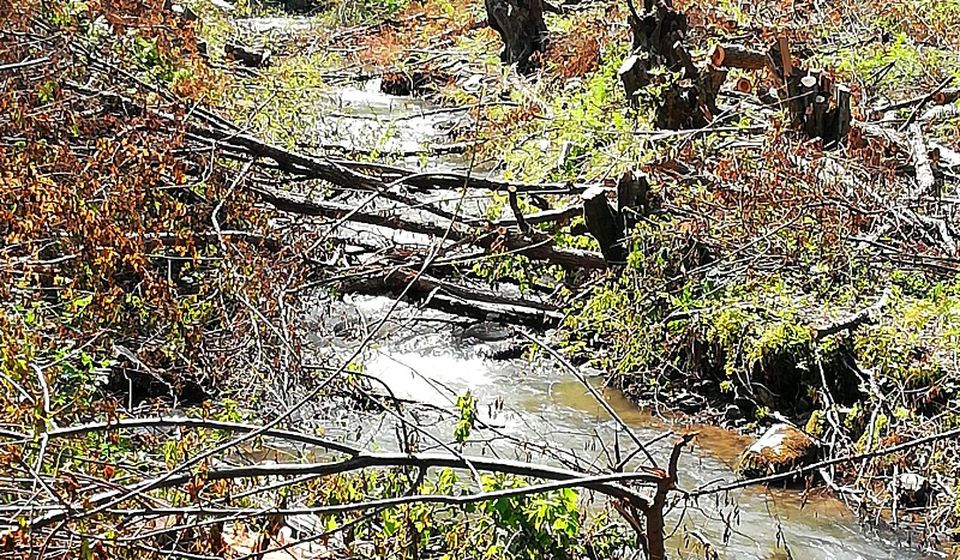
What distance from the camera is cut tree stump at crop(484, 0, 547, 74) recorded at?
12703mm

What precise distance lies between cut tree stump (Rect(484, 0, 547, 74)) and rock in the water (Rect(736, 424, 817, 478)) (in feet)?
25.9

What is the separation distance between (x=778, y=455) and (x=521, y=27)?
8.40 m

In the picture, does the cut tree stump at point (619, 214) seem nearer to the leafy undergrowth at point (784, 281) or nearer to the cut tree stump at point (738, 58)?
the leafy undergrowth at point (784, 281)

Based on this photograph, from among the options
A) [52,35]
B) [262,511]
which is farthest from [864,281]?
[52,35]

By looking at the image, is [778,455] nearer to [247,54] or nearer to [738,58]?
[738,58]

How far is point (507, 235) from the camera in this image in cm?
674

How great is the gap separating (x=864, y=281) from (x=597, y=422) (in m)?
1.77

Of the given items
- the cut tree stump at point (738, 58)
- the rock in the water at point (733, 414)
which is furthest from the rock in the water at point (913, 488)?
the cut tree stump at point (738, 58)

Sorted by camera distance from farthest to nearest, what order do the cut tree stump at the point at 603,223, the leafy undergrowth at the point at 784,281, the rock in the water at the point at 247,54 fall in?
the rock in the water at the point at 247,54, the cut tree stump at the point at 603,223, the leafy undergrowth at the point at 784,281

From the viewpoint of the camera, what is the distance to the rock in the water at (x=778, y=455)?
5.39m

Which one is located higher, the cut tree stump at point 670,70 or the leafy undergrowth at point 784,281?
the cut tree stump at point 670,70

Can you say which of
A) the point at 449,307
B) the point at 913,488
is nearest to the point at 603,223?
the point at 449,307

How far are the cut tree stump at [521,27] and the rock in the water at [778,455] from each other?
7909 millimetres

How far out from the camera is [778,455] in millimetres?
5426
